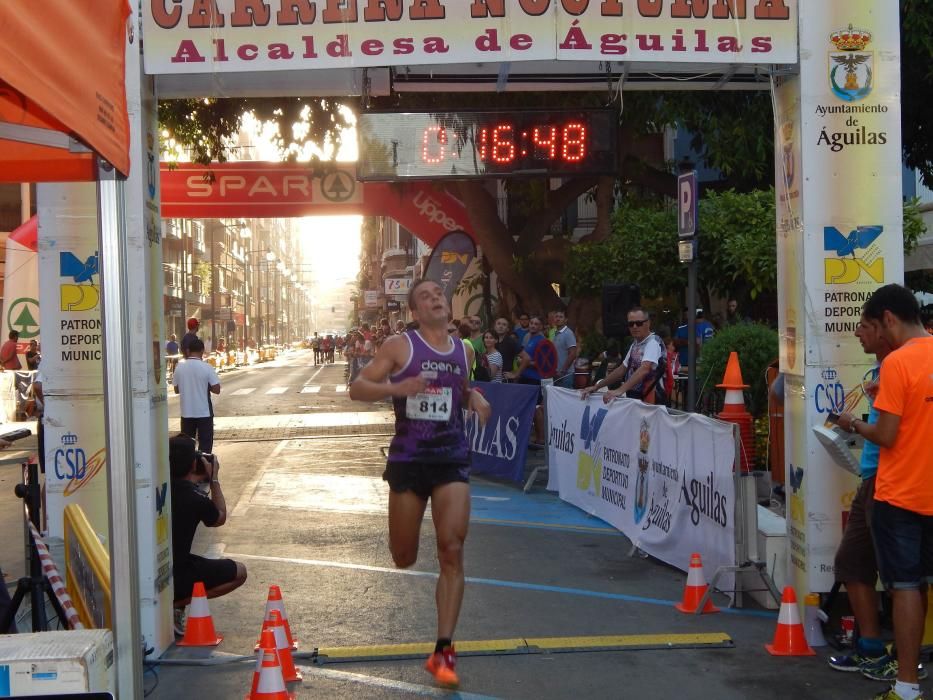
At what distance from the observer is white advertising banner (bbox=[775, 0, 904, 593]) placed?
6.21 metres

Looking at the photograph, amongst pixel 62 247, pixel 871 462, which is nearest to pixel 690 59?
pixel 871 462

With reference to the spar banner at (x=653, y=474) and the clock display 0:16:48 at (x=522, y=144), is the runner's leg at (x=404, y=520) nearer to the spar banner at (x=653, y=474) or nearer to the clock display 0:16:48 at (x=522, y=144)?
the spar banner at (x=653, y=474)

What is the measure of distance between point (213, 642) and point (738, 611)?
10.9ft

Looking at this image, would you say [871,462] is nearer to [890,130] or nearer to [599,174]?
[890,130]

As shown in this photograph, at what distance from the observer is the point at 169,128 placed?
1869 cm

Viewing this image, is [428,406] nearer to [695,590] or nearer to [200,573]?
[200,573]

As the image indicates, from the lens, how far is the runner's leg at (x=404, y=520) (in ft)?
18.9

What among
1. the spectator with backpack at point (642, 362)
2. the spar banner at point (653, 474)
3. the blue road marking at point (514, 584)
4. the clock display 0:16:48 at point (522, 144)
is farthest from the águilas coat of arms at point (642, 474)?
the clock display 0:16:48 at point (522, 144)

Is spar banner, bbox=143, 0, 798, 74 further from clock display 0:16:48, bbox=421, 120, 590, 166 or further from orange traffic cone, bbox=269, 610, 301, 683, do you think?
orange traffic cone, bbox=269, 610, 301, 683

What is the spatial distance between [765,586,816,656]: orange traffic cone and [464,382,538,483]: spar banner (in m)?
6.77

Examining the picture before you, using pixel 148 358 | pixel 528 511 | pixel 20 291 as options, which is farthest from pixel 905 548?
pixel 20 291

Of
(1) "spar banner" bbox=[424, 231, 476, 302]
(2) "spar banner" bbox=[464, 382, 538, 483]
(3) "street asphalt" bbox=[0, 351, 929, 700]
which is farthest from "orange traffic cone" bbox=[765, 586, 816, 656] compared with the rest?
(1) "spar banner" bbox=[424, 231, 476, 302]

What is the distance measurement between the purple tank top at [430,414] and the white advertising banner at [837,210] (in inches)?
81.3

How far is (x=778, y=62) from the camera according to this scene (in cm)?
620
